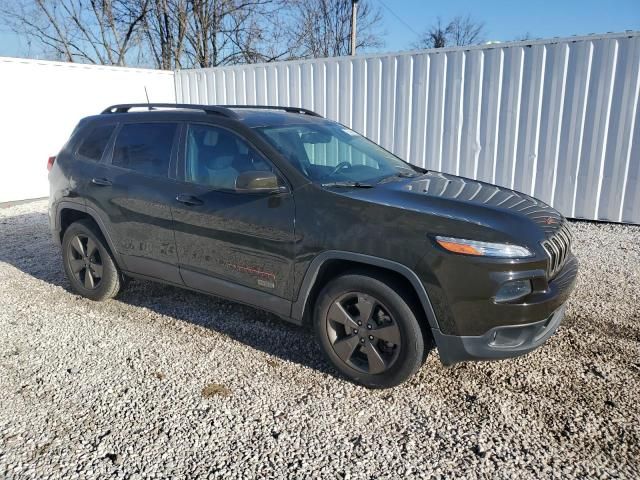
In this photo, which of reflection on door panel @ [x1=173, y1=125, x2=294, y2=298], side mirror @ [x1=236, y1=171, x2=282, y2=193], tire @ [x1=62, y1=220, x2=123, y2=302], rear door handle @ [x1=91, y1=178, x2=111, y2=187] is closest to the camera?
side mirror @ [x1=236, y1=171, x2=282, y2=193]

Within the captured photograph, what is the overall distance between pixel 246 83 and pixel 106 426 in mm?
9053

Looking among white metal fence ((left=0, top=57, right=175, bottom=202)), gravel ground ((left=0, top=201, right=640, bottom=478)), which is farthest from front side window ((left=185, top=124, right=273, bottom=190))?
white metal fence ((left=0, top=57, right=175, bottom=202))

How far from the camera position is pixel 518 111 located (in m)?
7.82

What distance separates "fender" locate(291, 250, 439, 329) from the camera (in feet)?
9.36

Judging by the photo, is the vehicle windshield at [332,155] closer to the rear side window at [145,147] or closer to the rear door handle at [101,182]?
the rear side window at [145,147]

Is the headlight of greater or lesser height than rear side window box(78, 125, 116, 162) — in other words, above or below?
below

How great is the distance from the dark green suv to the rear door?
0.01 meters

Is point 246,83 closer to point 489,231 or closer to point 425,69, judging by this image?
point 425,69

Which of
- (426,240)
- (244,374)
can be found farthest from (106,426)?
(426,240)

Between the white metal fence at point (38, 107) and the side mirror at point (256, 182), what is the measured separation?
8.86 metres

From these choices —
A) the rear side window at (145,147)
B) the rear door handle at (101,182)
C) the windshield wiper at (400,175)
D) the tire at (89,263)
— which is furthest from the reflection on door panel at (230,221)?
the tire at (89,263)

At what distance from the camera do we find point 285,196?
10.9ft

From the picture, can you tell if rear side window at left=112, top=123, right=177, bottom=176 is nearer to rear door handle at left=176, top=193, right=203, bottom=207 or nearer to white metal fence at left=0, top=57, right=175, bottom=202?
rear door handle at left=176, top=193, right=203, bottom=207

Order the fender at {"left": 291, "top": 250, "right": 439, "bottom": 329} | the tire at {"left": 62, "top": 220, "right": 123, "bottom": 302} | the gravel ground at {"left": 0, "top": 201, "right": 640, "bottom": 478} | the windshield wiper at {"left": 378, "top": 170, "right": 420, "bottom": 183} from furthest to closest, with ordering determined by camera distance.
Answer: the tire at {"left": 62, "top": 220, "right": 123, "bottom": 302}
the windshield wiper at {"left": 378, "top": 170, "right": 420, "bottom": 183}
the fender at {"left": 291, "top": 250, "right": 439, "bottom": 329}
the gravel ground at {"left": 0, "top": 201, "right": 640, "bottom": 478}
